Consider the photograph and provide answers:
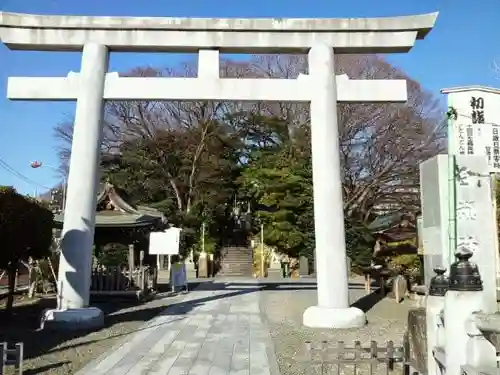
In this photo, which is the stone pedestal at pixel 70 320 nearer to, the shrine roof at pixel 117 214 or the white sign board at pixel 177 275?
the shrine roof at pixel 117 214

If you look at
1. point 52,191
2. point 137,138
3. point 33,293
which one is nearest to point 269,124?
point 137,138

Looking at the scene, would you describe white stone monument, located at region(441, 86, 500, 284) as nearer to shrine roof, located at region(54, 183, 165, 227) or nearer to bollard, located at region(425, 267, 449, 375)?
bollard, located at region(425, 267, 449, 375)

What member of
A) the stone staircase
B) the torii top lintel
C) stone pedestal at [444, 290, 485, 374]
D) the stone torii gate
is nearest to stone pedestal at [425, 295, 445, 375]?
stone pedestal at [444, 290, 485, 374]

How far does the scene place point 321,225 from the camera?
31.0 ft

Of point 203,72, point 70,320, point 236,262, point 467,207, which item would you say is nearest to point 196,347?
point 70,320

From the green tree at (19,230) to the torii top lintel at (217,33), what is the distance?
346 cm

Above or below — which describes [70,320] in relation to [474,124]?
below

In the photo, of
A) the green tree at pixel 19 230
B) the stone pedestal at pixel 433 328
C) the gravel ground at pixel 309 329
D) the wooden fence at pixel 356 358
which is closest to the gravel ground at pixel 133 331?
the gravel ground at pixel 309 329

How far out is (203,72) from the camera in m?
10.2

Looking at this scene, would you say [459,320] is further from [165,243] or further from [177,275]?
[177,275]

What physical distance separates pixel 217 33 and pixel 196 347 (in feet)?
22.0

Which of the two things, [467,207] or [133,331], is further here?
[133,331]

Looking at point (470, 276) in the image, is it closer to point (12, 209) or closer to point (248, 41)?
point (248, 41)

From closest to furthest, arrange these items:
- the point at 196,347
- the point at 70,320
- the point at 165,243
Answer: the point at 196,347, the point at 70,320, the point at 165,243
